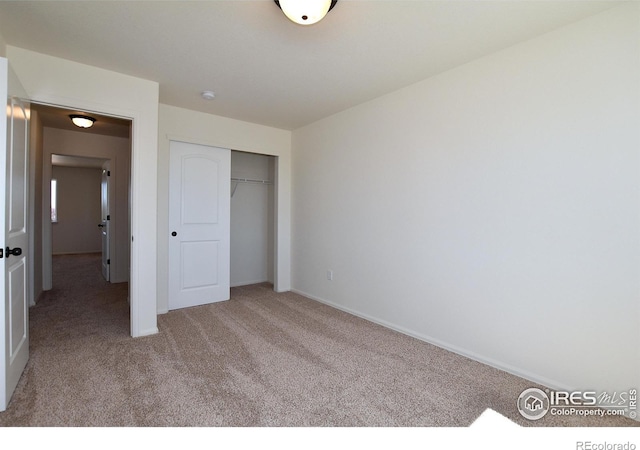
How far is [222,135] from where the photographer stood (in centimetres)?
403

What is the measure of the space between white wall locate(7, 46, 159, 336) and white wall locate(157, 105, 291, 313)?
67 centimetres

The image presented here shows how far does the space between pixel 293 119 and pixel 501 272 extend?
3.03 m

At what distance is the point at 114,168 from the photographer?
17.7ft

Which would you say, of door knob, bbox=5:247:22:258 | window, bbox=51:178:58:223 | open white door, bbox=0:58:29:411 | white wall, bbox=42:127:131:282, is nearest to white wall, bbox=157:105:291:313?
open white door, bbox=0:58:29:411

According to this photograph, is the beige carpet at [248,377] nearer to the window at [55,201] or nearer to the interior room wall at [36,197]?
the interior room wall at [36,197]

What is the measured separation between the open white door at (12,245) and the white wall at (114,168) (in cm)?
317

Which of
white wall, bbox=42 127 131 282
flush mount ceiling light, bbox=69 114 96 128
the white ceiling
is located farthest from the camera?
white wall, bbox=42 127 131 282

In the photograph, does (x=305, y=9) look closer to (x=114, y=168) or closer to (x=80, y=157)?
(x=114, y=168)

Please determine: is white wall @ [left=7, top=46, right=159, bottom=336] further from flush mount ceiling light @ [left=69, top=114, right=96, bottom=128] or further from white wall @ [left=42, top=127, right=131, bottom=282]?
white wall @ [left=42, top=127, right=131, bottom=282]

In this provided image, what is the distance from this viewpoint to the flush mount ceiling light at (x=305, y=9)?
1673 millimetres

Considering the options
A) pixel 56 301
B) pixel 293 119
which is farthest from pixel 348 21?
pixel 56 301

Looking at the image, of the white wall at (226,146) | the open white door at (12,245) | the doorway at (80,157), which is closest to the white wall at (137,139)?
the open white door at (12,245)

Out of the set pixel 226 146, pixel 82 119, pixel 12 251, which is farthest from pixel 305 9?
pixel 82 119

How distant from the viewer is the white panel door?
3.79 metres
